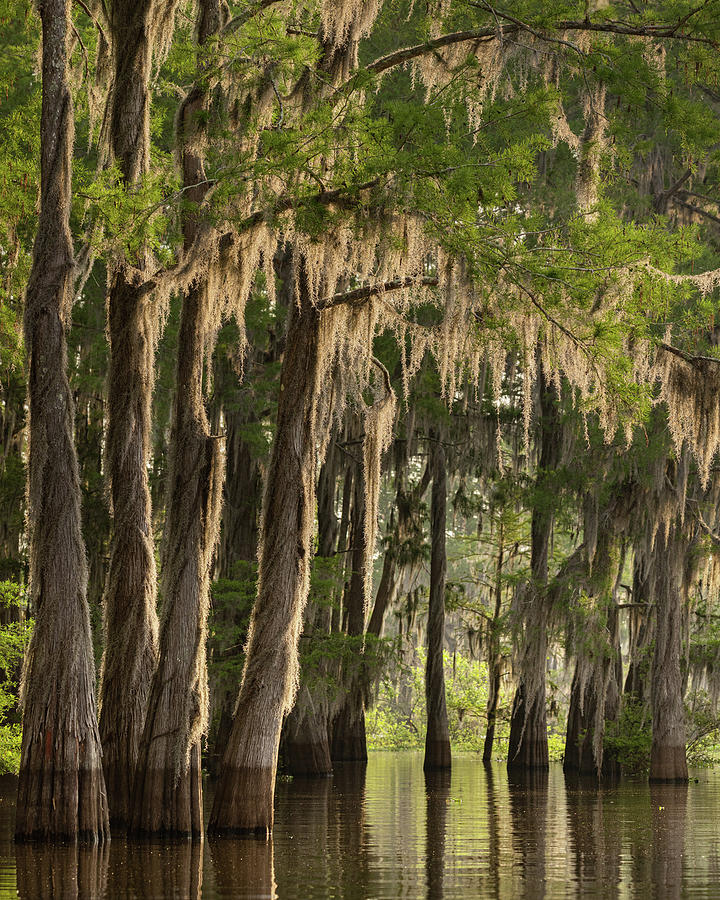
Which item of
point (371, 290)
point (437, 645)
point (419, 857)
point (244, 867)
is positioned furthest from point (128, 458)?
point (437, 645)

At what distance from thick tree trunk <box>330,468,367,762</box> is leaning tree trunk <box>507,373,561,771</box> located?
3311 millimetres

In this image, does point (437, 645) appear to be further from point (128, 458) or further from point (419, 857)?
point (419, 857)

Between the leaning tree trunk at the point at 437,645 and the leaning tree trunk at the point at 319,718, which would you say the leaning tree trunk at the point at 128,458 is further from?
the leaning tree trunk at the point at 437,645

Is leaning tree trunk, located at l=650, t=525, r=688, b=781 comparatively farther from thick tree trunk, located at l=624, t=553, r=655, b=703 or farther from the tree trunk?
the tree trunk

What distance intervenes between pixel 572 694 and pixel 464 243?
54.9 ft

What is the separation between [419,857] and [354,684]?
54.7ft

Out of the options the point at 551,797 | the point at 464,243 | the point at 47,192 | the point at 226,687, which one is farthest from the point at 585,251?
the point at 226,687

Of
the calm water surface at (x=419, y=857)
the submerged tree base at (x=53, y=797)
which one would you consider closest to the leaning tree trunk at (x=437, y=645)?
the calm water surface at (x=419, y=857)

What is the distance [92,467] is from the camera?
864 inches

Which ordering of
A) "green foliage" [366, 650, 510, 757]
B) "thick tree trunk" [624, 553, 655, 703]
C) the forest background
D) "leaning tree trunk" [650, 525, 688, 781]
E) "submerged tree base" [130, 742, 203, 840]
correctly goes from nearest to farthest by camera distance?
the forest background, "submerged tree base" [130, 742, 203, 840], "leaning tree trunk" [650, 525, 688, 781], "thick tree trunk" [624, 553, 655, 703], "green foliage" [366, 650, 510, 757]

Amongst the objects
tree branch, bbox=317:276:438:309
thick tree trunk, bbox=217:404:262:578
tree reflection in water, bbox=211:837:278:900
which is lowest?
tree reflection in water, bbox=211:837:278:900

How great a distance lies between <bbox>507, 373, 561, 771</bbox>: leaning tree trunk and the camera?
2339 centimetres

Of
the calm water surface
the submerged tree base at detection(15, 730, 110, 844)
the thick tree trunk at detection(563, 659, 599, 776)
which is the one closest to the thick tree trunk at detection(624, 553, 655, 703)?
the thick tree trunk at detection(563, 659, 599, 776)

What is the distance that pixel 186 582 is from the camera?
11.7 meters
